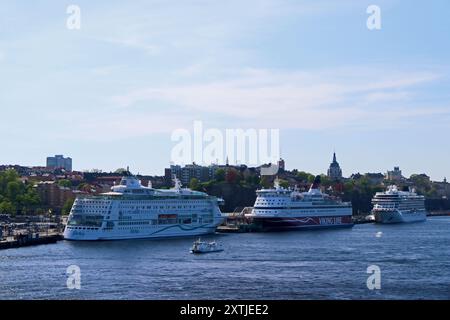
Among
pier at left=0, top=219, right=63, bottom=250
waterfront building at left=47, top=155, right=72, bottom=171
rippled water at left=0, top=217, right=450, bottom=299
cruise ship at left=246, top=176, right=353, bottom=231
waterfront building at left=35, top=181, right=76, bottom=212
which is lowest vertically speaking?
rippled water at left=0, top=217, right=450, bottom=299

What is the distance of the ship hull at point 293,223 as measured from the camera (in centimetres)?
3928

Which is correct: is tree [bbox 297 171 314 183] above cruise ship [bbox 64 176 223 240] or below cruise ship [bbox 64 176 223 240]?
above

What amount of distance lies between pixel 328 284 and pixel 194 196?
19068 mm

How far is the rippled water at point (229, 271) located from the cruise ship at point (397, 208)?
74.8ft

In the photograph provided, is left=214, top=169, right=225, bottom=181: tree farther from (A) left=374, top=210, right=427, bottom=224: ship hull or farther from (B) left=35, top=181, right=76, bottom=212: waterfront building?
(B) left=35, top=181, right=76, bottom=212: waterfront building

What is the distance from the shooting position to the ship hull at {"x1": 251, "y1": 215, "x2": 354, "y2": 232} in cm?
3928

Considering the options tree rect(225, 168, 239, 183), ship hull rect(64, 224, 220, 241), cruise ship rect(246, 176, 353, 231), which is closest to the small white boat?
ship hull rect(64, 224, 220, 241)

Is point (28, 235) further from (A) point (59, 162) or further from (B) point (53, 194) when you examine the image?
(A) point (59, 162)

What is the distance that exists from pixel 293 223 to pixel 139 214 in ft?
→ 39.8

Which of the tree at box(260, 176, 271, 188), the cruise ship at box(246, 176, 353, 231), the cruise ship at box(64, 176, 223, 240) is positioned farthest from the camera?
the tree at box(260, 176, 271, 188)
